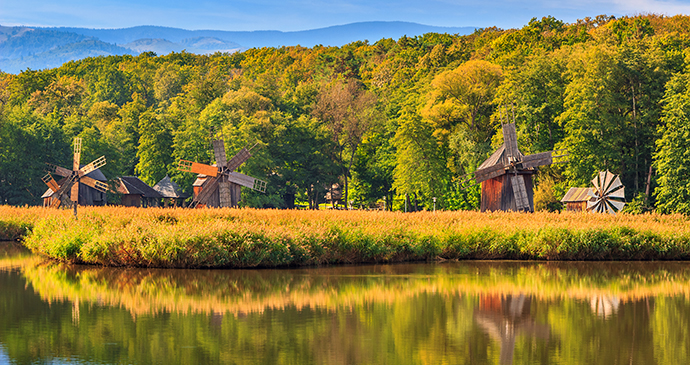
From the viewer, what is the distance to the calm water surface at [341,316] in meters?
11.7

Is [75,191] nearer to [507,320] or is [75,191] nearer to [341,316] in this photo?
[341,316]

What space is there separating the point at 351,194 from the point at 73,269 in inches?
2100

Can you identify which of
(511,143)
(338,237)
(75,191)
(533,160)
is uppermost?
(511,143)

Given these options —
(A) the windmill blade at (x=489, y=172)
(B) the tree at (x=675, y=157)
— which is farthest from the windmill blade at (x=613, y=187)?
(A) the windmill blade at (x=489, y=172)

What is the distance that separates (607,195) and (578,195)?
3382 mm

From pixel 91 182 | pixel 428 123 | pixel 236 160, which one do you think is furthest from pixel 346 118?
pixel 236 160

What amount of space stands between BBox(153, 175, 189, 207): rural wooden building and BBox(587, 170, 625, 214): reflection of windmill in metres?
35.2

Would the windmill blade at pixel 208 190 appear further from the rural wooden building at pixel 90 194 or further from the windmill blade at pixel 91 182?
the rural wooden building at pixel 90 194

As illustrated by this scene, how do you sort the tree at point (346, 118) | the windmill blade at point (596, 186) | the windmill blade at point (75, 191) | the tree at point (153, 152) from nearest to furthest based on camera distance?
the windmill blade at point (596, 186) < the windmill blade at point (75, 191) < the tree at point (153, 152) < the tree at point (346, 118)

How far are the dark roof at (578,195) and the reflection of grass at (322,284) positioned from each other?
82.5 feet

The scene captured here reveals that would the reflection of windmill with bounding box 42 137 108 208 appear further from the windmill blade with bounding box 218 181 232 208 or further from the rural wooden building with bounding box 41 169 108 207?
the windmill blade with bounding box 218 181 232 208

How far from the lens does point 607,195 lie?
47812 millimetres

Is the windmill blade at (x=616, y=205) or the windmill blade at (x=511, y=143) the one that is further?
the windmill blade at (x=616, y=205)

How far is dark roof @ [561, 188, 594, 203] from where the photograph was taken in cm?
4941
